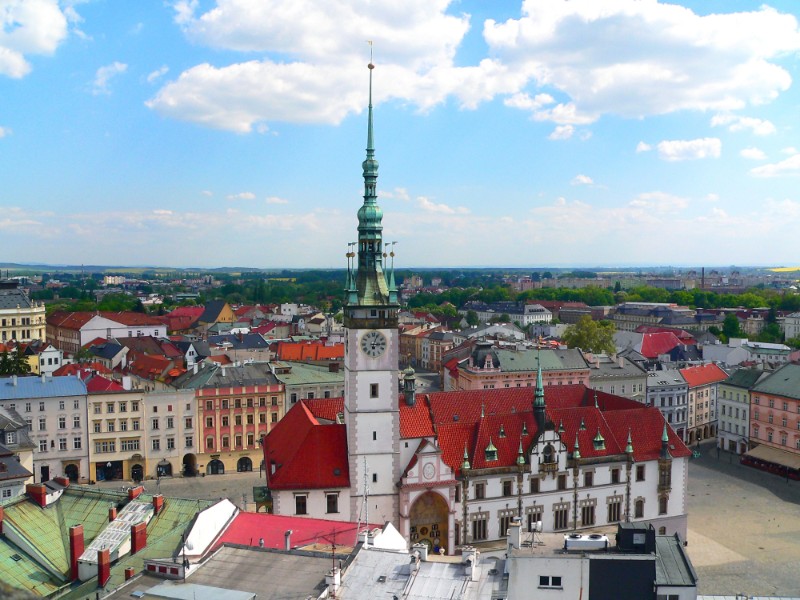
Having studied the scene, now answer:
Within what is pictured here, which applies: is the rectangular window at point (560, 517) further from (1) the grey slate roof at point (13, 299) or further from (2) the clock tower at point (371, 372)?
(1) the grey slate roof at point (13, 299)

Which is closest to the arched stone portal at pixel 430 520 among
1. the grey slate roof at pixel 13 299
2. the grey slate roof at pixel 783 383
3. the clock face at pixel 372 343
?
the clock face at pixel 372 343

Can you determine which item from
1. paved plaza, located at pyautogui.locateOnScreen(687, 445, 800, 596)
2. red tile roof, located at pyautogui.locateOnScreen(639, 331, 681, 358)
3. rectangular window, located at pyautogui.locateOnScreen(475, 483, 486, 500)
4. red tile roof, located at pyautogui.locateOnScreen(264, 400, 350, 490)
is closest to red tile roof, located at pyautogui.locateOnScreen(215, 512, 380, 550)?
red tile roof, located at pyautogui.locateOnScreen(264, 400, 350, 490)

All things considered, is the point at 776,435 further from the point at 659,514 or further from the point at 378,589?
the point at 378,589

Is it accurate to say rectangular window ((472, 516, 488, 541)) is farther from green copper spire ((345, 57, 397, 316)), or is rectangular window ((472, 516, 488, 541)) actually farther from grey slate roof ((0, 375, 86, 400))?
grey slate roof ((0, 375, 86, 400))

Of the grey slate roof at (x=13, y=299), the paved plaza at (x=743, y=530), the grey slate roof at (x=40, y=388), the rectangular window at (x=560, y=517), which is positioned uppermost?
the grey slate roof at (x=13, y=299)

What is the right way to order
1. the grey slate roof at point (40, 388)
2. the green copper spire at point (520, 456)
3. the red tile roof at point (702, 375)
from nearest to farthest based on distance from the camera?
the green copper spire at point (520, 456) → the grey slate roof at point (40, 388) → the red tile roof at point (702, 375)

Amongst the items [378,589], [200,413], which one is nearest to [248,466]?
[200,413]

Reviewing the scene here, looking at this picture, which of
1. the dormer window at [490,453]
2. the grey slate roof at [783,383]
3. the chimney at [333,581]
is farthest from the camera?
the grey slate roof at [783,383]
